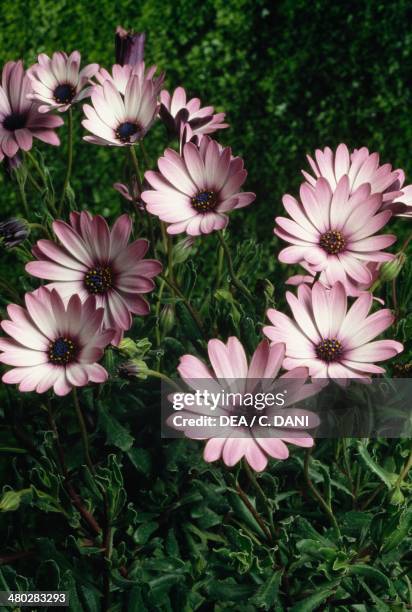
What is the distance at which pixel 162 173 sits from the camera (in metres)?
0.79

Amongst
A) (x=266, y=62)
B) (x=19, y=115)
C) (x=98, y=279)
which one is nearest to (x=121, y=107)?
(x=19, y=115)

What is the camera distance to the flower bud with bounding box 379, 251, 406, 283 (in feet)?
2.56

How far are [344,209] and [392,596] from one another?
0.45m

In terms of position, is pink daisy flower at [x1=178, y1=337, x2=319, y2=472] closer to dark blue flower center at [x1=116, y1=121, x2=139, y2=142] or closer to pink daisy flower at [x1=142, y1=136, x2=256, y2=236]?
pink daisy flower at [x1=142, y1=136, x2=256, y2=236]

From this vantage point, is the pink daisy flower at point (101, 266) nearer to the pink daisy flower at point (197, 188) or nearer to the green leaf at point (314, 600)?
the pink daisy flower at point (197, 188)

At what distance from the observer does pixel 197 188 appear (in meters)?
0.80

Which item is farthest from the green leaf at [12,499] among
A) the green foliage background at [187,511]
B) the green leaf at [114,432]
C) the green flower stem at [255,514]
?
the green flower stem at [255,514]

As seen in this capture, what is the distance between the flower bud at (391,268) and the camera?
779mm

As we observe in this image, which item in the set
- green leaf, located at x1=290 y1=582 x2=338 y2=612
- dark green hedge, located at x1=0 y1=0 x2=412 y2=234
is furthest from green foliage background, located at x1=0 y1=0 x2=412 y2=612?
dark green hedge, located at x1=0 y1=0 x2=412 y2=234

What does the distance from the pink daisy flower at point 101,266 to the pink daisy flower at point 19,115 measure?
189mm

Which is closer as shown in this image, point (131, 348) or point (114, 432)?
point (131, 348)

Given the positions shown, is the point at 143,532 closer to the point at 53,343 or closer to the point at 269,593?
the point at 269,593

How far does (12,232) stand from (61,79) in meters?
0.22

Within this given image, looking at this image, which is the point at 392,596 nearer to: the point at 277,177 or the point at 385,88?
the point at 277,177
